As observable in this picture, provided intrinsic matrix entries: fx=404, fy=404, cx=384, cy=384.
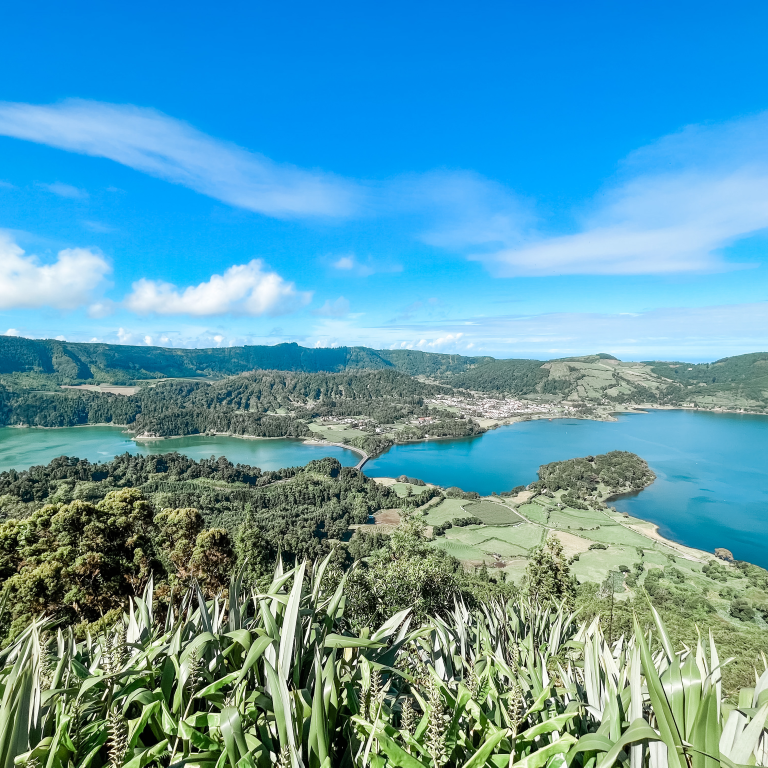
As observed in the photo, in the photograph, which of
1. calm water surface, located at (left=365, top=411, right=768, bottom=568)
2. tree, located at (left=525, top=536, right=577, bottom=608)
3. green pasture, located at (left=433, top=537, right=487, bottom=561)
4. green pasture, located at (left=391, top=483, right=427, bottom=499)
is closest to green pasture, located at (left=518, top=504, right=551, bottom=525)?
calm water surface, located at (left=365, top=411, right=768, bottom=568)

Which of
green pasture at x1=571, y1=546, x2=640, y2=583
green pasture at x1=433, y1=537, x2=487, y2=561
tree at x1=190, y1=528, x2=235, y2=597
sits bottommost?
green pasture at x1=433, y1=537, x2=487, y2=561

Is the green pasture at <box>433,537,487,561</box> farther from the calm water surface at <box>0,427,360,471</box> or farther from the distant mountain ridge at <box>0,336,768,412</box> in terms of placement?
the distant mountain ridge at <box>0,336,768,412</box>

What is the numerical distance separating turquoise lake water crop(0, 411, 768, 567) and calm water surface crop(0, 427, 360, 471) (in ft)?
0.44

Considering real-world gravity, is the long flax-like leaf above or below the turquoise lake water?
above

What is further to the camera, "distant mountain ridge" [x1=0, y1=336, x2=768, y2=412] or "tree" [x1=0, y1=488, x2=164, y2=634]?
"distant mountain ridge" [x1=0, y1=336, x2=768, y2=412]

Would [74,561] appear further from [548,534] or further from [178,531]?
[548,534]

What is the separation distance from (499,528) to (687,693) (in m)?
31.1

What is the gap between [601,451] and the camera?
57.1 m

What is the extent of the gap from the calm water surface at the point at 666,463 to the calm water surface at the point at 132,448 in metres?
11.5

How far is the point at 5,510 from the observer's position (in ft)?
74.0

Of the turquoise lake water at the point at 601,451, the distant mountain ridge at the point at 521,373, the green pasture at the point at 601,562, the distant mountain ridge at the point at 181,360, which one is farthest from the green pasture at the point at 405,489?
the distant mountain ridge at the point at 181,360

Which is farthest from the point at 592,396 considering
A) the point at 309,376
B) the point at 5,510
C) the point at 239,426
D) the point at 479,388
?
the point at 5,510

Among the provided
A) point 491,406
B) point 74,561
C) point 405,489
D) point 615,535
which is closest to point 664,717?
point 74,561

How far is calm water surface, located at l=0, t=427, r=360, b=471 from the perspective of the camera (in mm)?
51222
